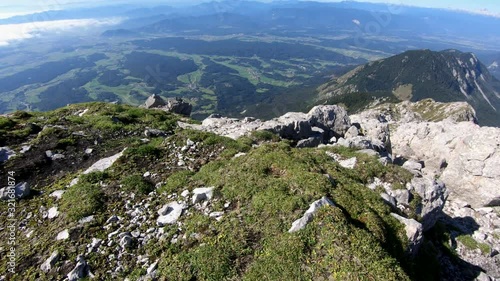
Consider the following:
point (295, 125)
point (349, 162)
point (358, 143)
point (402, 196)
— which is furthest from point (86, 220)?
point (295, 125)

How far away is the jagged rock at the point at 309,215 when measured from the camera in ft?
42.0

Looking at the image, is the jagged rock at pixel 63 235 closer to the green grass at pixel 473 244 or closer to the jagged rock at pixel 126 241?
the jagged rock at pixel 126 241

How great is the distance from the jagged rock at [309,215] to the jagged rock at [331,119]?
100ft

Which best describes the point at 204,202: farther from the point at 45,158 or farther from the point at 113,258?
the point at 45,158

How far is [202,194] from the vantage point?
52.2 feet

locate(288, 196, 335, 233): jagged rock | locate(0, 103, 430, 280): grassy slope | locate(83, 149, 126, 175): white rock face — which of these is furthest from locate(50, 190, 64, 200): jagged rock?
locate(288, 196, 335, 233): jagged rock

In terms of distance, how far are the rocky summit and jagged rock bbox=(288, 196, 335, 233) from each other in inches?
2.0

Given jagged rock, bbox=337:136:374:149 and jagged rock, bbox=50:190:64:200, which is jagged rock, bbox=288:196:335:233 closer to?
jagged rock, bbox=50:190:64:200

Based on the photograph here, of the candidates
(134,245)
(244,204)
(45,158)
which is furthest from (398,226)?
(45,158)

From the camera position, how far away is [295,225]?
1289cm

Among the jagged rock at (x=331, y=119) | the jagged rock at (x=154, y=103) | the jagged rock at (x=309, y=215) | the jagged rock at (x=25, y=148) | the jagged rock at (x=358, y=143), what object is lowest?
the jagged rock at (x=154, y=103)

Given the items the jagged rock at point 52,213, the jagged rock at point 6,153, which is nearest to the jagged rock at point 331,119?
the jagged rock at point 52,213

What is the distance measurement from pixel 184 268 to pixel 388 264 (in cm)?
806

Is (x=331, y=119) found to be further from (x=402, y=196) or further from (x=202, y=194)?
(x=202, y=194)
